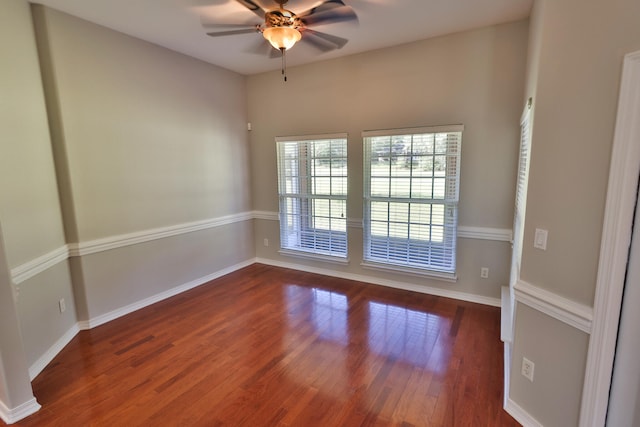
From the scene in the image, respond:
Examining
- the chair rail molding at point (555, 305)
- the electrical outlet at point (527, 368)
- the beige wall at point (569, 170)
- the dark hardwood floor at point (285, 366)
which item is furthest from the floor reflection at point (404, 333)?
the chair rail molding at point (555, 305)

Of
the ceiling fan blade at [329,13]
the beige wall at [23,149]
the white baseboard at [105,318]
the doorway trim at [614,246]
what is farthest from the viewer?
the white baseboard at [105,318]

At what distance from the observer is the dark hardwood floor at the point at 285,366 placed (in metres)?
1.97

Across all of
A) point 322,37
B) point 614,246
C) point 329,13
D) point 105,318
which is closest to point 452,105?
point 322,37

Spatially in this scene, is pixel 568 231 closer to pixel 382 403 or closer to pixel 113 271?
pixel 382 403

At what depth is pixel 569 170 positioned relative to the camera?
1557 mm

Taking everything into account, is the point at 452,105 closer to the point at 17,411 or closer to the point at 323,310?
the point at 323,310

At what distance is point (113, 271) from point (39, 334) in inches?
32.8

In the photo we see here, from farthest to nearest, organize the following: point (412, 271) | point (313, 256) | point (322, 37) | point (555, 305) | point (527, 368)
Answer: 1. point (313, 256)
2. point (412, 271)
3. point (322, 37)
4. point (527, 368)
5. point (555, 305)

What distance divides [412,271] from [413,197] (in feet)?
2.98

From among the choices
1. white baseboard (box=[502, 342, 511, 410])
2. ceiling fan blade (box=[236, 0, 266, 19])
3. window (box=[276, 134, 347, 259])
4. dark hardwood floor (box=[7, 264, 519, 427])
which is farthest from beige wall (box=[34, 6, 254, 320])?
white baseboard (box=[502, 342, 511, 410])

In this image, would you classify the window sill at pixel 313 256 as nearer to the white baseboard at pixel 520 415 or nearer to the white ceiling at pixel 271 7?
the white baseboard at pixel 520 415

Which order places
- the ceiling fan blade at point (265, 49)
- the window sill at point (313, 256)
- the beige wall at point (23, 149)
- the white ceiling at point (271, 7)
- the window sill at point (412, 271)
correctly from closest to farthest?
1. the beige wall at point (23, 149)
2. the white ceiling at point (271, 7)
3. the ceiling fan blade at point (265, 49)
4. the window sill at point (412, 271)
5. the window sill at point (313, 256)

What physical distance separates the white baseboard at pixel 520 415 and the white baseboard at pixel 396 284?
5.36 ft

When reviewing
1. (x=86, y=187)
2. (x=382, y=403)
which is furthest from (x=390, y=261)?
(x=86, y=187)
